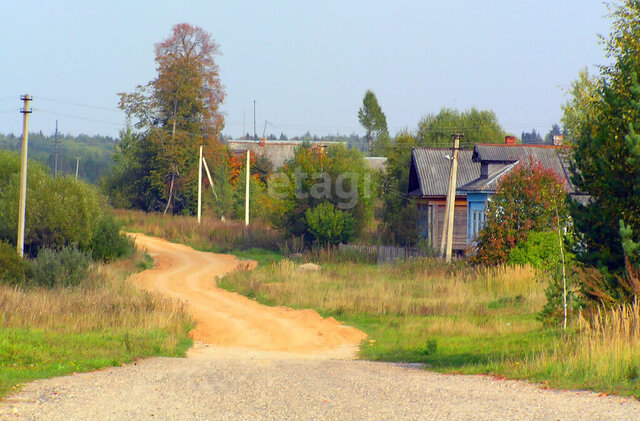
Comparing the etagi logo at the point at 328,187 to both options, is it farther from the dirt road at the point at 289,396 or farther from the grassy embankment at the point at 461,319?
the dirt road at the point at 289,396

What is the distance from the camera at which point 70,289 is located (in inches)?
770

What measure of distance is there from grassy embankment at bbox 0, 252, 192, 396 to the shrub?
595 inches

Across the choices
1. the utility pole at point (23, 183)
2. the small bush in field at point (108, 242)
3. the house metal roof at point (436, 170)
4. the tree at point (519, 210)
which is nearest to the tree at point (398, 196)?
the house metal roof at point (436, 170)

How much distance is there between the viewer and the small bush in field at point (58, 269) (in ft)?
69.3

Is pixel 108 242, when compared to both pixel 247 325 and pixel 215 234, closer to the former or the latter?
pixel 215 234

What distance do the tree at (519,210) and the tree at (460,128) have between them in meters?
34.2

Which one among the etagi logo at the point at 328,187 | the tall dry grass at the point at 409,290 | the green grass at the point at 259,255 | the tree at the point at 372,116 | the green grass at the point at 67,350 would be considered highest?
the tree at the point at 372,116

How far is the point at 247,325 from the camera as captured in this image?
17828mm

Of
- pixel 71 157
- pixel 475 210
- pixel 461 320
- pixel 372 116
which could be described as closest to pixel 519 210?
pixel 461 320

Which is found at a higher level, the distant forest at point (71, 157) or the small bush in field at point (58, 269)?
the distant forest at point (71, 157)

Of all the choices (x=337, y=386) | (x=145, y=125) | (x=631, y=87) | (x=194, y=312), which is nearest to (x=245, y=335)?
(x=194, y=312)

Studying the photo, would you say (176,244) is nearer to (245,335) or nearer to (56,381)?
(245,335)

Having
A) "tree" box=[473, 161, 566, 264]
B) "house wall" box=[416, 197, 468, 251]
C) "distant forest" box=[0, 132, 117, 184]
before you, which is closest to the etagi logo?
"house wall" box=[416, 197, 468, 251]

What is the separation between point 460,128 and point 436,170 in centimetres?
2404
